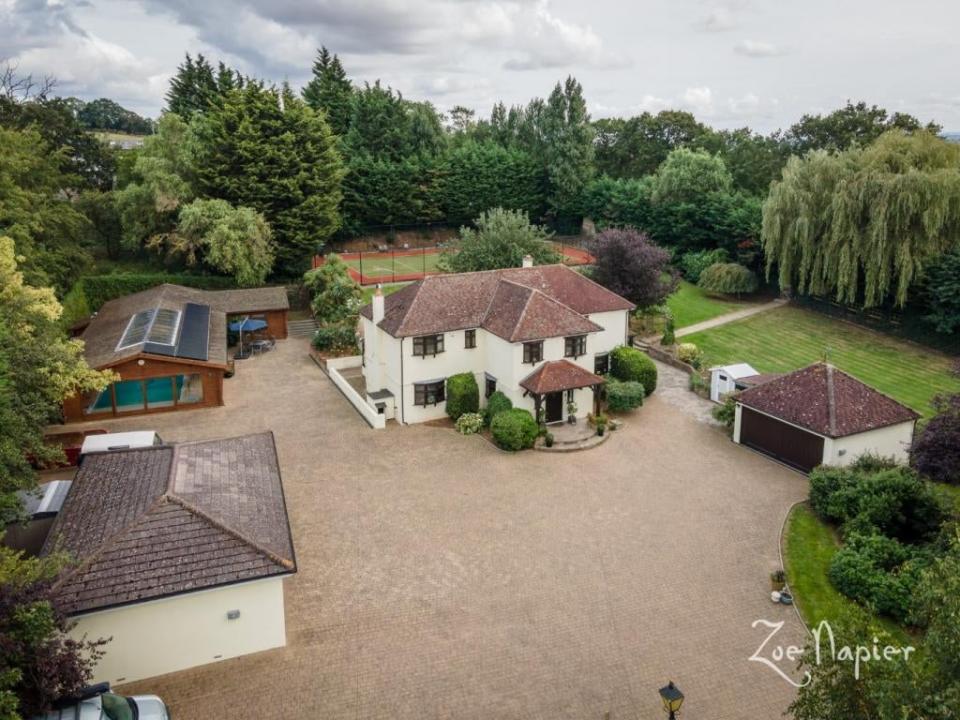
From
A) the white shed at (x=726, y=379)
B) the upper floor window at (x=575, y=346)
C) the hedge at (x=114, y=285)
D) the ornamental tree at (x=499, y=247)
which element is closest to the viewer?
the upper floor window at (x=575, y=346)

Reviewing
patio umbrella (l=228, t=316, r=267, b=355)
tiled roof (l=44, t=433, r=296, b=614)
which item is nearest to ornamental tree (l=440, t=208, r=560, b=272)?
patio umbrella (l=228, t=316, r=267, b=355)

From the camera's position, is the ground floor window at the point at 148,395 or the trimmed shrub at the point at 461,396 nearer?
the trimmed shrub at the point at 461,396

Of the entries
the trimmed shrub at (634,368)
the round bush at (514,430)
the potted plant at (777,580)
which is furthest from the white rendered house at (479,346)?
the potted plant at (777,580)

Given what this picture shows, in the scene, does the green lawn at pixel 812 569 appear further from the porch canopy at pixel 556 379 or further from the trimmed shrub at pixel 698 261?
the trimmed shrub at pixel 698 261

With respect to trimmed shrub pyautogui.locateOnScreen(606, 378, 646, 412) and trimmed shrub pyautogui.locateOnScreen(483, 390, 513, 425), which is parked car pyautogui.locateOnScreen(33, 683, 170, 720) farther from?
trimmed shrub pyautogui.locateOnScreen(606, 378, 646, 412)

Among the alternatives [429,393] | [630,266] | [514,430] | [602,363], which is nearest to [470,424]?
[429,393]

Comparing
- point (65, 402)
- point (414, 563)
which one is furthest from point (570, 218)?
point (414, 563)
